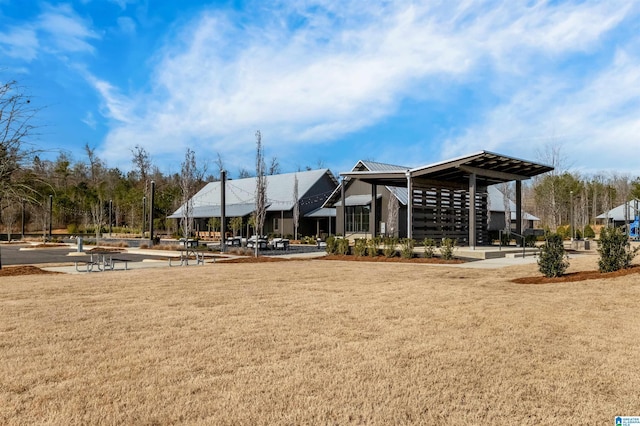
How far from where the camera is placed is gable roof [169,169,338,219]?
3859cm

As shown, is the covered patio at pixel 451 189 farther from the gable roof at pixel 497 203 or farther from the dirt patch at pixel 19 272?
the gable roof at pixel 497 203

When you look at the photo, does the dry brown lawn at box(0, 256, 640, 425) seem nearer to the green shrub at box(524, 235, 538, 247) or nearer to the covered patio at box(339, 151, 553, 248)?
the covered patio at box(339, 151, 553, 248)

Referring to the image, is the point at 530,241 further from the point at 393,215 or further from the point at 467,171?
the point at 393,215

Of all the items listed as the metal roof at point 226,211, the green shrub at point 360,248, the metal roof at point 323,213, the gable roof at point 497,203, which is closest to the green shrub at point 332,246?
the green shrub at point 360,248

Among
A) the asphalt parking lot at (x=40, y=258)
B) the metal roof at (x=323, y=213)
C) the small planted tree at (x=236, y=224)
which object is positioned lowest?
the asphalt parking lot at (x=40, y=258)

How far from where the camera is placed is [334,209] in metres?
37.5

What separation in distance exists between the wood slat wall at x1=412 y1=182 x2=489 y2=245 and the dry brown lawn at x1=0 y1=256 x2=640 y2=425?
1341cm

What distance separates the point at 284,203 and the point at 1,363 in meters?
33.9

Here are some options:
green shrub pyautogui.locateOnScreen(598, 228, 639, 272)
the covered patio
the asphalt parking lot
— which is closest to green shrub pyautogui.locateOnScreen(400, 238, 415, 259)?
the covered patio

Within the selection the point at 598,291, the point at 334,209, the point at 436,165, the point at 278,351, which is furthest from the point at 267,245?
the point at 278,351

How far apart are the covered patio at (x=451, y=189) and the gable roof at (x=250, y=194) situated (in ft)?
51.7

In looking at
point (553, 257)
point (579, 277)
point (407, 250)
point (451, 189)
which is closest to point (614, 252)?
point (579, 277)

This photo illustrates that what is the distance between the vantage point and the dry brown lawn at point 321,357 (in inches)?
131

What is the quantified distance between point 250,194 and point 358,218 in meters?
13.2
